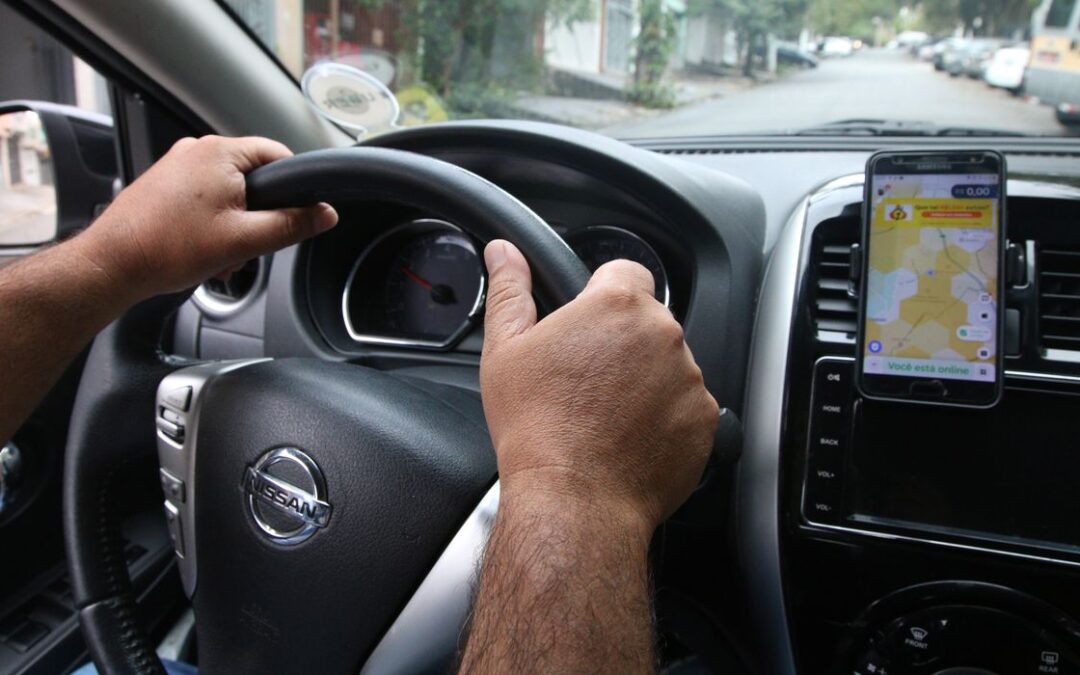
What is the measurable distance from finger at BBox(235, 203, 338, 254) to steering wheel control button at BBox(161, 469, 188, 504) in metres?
0.43

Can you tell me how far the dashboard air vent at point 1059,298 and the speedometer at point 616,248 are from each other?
26.2 inches

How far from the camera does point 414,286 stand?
2055mm

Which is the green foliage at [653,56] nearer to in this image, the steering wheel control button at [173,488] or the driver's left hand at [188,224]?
the driver's left hand at [188,224]

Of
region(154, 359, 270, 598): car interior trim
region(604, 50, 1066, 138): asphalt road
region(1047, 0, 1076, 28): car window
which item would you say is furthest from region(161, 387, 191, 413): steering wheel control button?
region(1047, 0, 1076, 28): car window

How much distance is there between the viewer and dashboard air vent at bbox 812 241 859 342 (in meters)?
1.42

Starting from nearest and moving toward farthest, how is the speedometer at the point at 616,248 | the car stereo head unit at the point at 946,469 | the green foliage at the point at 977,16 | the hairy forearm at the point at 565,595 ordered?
Answer: the hairy forearm at the point at 565,595 → the car stereo head unit at the point at 946,469 → the speedometer at the point at 616,248 → the green foliage at the point at 977,16

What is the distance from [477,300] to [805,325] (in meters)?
0.75

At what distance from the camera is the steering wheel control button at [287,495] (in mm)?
1215

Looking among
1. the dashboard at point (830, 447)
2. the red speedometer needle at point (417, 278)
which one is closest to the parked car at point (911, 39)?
the dashboard at point (830, 447)

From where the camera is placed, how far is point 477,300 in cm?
187

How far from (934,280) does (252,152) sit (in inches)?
43.1

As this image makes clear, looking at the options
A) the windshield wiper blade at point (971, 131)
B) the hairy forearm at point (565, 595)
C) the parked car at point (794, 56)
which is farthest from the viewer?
the parked car at point (794, 56)

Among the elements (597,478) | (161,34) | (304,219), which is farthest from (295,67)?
(597,478)

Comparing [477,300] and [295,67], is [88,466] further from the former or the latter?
[295,67]
